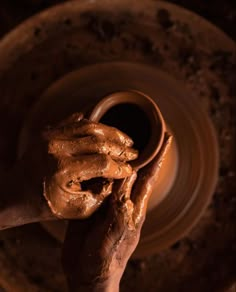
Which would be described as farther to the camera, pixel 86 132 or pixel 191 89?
pixel 191 89

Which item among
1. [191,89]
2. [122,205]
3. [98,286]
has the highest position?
[122,205]

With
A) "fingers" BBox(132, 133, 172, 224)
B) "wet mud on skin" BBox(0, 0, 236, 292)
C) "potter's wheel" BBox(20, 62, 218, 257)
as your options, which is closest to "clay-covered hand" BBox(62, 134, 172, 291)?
"fingers" BBox(132, 133, 172, 224)

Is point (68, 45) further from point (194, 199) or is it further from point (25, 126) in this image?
point (194, 199)

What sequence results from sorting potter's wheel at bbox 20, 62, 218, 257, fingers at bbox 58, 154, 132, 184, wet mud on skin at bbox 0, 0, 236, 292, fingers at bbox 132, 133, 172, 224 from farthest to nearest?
wet mud on skin at bbox 0, 0, 236, 292, potter's wheel at bbox 20, 62, 218, 257, fingers at bbox 132, 133, 172, 224, fingers at bbox 58, 154, 132, 184

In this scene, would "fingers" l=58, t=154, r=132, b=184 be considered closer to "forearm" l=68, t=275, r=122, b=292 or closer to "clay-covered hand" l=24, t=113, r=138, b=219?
"clay-covered hand" l=24, t=113, r=138, b=219

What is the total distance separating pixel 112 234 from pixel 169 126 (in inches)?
24.6

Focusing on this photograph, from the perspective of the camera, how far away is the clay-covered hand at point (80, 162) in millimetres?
1469

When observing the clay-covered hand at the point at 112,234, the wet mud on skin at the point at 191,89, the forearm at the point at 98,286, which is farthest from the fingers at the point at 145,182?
the wet mud on skin at the point at 191,89

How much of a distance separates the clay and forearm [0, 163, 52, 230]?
49 mm

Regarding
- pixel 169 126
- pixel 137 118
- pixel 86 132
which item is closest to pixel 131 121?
pixel 137 118

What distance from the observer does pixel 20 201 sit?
157 cm

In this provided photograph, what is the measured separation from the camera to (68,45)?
7.39ft

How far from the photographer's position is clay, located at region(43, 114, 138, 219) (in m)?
1.47

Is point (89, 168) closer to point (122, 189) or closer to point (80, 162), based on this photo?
point (80, 162)
